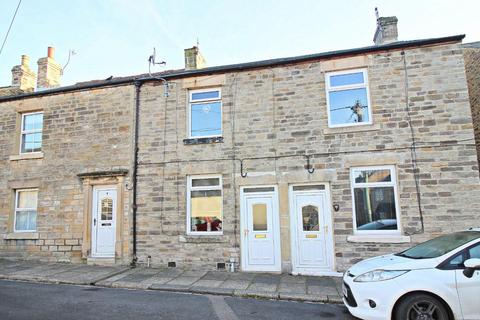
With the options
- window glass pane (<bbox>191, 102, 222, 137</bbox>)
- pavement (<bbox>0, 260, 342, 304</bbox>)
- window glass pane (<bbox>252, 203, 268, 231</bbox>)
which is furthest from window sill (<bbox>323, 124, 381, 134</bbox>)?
pavement (<bbox>0, 260, 342, 304</bbox>)

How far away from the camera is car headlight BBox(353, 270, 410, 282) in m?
4.80

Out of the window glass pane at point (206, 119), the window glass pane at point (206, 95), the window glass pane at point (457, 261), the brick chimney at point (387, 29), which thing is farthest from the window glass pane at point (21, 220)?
the brick chimney at point (387, 29)

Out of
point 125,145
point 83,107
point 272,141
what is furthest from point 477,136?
point 83,107

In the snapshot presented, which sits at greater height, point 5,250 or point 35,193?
point 35,193

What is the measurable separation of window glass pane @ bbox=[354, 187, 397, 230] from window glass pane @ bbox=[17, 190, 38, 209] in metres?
10.2

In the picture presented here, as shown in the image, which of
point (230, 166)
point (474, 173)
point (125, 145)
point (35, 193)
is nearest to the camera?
point (474, 173)

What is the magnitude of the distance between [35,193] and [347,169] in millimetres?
10025

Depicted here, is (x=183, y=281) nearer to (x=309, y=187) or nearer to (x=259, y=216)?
(x=259, y=216)

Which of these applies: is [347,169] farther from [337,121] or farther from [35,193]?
[35,193]

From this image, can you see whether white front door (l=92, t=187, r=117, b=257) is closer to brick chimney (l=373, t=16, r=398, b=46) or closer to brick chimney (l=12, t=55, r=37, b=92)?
brick chimney (l=12, t=55, r=37, b=92)

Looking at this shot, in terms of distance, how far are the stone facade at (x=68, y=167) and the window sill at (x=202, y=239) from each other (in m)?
1.71

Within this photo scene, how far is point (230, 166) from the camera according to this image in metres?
9.51

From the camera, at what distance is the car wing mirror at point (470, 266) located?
438 centimetres

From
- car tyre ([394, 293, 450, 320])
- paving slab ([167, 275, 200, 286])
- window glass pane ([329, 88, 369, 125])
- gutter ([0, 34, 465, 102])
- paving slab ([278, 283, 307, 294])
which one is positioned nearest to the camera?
car tyre ([394, 293, 450, 320])
